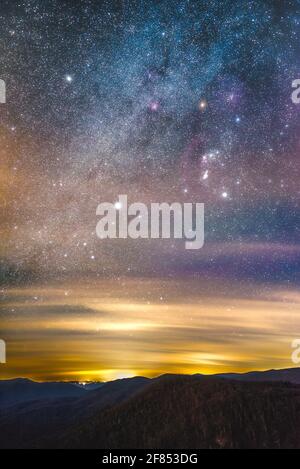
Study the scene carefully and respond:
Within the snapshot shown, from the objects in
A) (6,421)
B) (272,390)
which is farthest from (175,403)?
(6,421)

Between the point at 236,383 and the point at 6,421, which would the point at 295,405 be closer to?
the point at 236,383

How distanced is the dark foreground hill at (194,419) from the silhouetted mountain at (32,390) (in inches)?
3963

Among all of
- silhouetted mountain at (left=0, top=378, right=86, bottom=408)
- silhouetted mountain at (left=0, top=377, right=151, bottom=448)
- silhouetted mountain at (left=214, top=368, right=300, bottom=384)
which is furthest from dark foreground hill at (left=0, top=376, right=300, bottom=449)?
silhouetted mountain at (left=0, top=378, right=86, bottom=408)

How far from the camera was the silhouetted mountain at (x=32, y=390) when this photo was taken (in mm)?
168625

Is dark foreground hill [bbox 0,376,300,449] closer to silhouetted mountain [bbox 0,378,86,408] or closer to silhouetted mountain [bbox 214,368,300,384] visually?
silhouetted mountain [bbox 214,368,300,384]

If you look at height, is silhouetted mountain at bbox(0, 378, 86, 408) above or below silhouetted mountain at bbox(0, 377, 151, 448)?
above

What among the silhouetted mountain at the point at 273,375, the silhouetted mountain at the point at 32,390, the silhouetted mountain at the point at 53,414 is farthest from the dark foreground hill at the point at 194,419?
the silhouetted mountain at the point at 32,390

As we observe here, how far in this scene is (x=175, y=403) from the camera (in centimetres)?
6556

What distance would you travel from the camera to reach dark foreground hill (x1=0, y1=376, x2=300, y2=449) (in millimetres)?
54562

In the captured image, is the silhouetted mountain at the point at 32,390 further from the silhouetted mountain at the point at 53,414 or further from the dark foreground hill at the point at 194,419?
the dark foreground hill at the point at 194,419

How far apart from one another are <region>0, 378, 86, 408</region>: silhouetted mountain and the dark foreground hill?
101 m

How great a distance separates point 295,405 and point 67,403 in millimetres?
64841

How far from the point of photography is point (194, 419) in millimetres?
60750
